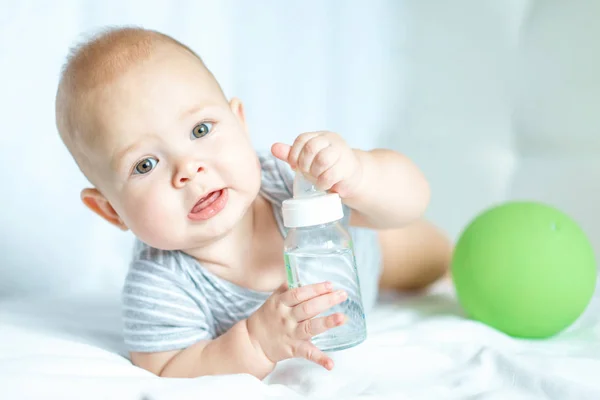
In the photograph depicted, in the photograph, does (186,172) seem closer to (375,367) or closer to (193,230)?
(193,230)

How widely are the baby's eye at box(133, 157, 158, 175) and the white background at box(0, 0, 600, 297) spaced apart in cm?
63

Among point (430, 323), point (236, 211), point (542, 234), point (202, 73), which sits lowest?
point (430, 323)

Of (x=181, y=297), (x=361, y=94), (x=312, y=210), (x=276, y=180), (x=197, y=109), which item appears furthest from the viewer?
(x=361, y=94)

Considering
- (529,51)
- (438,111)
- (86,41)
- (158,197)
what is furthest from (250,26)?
(158,197)

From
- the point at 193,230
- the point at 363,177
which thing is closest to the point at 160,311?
the point at 193,230

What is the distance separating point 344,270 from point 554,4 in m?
1.04

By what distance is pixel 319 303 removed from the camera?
102 centimetres

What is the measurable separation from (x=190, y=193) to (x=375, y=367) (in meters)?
0.36

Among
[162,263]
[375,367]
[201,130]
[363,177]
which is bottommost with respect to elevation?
[375,367]

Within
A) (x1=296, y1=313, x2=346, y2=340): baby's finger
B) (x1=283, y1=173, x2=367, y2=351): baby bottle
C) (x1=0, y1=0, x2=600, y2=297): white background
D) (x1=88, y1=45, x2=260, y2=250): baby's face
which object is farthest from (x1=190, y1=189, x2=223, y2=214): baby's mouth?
(x1=0, y1=0, x2=600, y2=297): white background

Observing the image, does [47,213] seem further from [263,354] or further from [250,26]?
[263,354]

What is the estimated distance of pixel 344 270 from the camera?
3.86 feet

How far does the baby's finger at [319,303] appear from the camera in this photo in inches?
40.1

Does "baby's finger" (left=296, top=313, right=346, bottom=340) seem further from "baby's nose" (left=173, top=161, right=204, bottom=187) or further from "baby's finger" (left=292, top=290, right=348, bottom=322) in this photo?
"baby's nose" (left=173, top=161, right=204, bottom=187)
